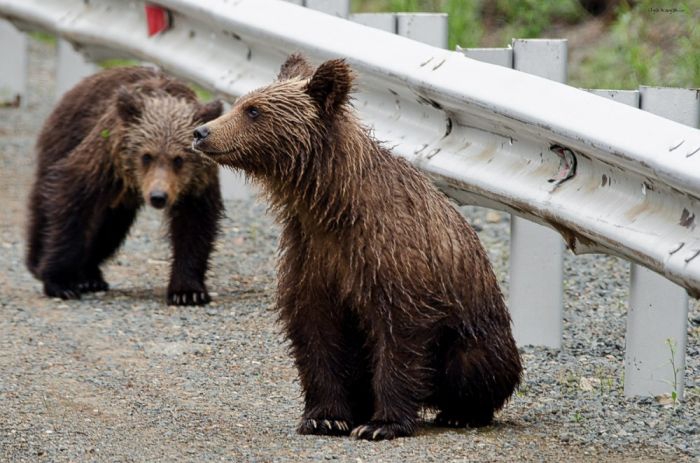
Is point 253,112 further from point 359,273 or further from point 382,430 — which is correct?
point 382,430

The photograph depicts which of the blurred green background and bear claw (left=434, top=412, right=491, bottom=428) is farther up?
the blurred green background

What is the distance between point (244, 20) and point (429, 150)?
1752 millimetres

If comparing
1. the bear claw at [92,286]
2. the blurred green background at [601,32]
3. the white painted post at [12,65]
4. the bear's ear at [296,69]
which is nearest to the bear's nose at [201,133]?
the bear's ear at [296,69]

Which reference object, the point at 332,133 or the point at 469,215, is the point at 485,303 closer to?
the point at 332,133

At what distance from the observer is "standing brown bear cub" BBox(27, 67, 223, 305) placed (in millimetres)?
7504

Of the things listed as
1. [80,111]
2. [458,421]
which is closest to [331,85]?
[458,421]

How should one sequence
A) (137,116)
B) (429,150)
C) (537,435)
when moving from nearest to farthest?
(537,435) < (429,150) < (137,116)

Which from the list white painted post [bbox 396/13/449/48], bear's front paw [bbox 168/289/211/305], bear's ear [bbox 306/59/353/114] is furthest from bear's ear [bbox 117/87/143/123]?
bear's ear [bbox 306/59/353/114]

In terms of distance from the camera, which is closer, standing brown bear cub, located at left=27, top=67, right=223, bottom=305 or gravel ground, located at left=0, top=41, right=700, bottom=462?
gravel ground, located at left=0, top=41, right=700, bottom=462

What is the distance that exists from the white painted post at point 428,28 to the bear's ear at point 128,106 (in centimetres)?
191

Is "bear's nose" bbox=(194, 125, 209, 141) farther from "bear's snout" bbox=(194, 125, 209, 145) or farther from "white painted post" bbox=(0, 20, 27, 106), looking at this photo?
"white painted post" bbox=(0, 20, 27, 106)

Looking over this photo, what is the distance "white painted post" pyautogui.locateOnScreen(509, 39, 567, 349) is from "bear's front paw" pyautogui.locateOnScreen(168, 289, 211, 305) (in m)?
1.99

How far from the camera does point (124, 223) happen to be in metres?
8.05

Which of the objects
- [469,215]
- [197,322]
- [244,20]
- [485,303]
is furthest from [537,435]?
[469,215]
